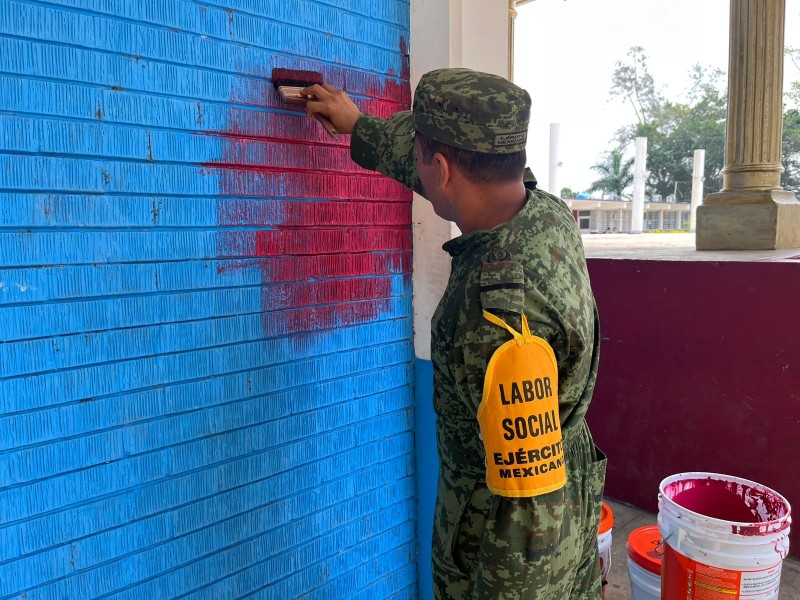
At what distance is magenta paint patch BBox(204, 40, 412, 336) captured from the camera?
1.61m

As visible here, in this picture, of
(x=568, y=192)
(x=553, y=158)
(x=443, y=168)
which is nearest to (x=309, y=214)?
(x=443, y=168)

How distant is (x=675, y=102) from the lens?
3688 cm

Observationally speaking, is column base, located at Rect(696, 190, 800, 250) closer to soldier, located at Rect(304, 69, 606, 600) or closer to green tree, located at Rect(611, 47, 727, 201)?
soldier, located at Rect(304, 69, 606, 600)

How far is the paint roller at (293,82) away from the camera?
1624 millimetres

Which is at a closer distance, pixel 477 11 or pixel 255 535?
pixel 255 535

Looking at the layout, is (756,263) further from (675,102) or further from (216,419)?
(675,102)

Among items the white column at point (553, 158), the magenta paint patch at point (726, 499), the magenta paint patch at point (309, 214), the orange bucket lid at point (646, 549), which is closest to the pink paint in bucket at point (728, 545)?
the magenta paint patch at point (726, 499)

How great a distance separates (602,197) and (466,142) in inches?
1664

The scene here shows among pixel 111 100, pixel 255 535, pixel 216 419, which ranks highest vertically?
pixel 111 100

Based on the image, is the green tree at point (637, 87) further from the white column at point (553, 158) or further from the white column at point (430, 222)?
the white column at point (430, 222)

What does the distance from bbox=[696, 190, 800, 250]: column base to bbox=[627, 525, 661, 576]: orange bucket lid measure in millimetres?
2837

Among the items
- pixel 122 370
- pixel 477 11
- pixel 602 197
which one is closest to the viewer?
pixel 122 370

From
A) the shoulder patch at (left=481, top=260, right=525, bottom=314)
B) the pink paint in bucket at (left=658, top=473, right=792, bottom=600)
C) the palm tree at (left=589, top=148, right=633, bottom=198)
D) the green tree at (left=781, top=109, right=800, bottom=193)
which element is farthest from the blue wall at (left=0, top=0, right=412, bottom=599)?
the palm tree at (left=589, top=148, right=633, bottom=198)

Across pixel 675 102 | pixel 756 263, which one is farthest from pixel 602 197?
pixel 756 263
